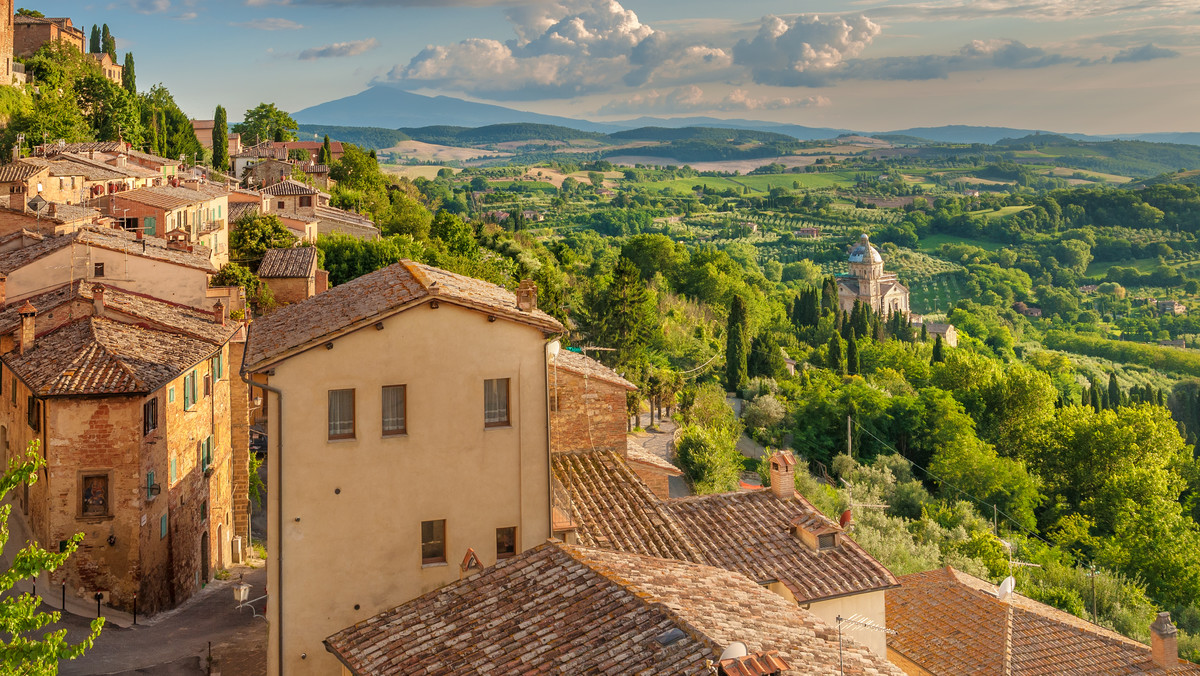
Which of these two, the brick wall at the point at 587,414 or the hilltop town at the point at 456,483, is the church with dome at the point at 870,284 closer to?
the hilltop town at the point at 456,483

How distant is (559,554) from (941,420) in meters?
49.2

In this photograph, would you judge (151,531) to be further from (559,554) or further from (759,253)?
(759,253)

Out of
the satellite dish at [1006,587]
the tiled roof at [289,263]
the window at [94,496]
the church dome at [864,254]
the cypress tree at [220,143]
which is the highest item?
the cypress tree at [220,143]

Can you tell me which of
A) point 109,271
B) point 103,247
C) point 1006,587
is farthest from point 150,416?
point 1006,587

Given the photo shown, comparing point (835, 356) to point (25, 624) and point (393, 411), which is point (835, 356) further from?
point (25, 624)

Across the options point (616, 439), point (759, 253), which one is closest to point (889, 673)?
point (616, 439)

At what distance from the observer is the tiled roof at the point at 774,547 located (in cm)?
1623

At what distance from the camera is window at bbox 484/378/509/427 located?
1455 centimetres

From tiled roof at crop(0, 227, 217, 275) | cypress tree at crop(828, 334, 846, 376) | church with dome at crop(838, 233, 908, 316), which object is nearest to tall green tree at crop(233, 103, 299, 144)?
cypress tree at crop(828, 334, 846, 376)

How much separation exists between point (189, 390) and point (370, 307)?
1166 centimetres

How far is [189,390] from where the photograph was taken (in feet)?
78.0

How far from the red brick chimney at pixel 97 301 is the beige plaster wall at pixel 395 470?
12448mm

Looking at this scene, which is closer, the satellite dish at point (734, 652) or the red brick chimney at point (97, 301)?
the satellite dish at point (734, 652)

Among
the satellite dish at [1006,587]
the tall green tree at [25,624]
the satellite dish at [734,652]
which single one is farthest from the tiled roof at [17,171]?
the satellite dish at [734,652]
